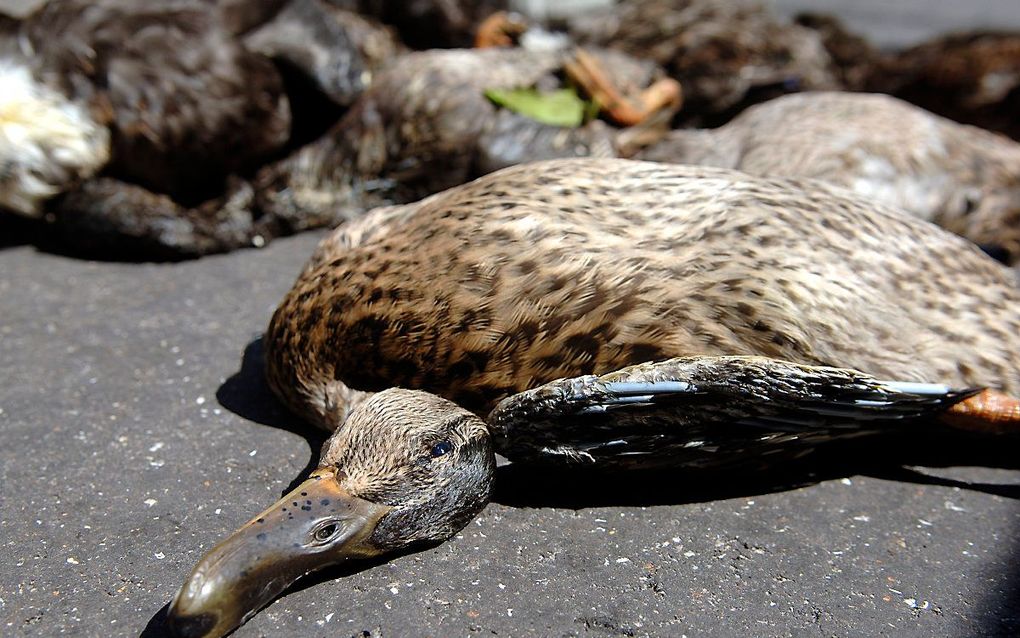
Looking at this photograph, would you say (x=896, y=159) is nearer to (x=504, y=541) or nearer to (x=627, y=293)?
(x=627, y=293)

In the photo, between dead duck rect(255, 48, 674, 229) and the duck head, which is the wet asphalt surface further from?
dead duck rect(255, 48, 674, 229)

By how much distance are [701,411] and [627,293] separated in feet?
1.38

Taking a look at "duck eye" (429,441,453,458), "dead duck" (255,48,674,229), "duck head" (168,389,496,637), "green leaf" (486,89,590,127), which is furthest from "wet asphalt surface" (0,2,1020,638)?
"green leaf" (486,89,590,127)

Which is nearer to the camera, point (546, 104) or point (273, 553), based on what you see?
point (273, 553)

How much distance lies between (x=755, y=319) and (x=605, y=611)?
954 millimetres

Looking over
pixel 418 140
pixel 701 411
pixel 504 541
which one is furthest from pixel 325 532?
→ pixel 418 140

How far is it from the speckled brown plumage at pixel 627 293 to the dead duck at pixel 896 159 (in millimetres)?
1449

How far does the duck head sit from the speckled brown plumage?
0.22 metres

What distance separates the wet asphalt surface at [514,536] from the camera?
101 inches

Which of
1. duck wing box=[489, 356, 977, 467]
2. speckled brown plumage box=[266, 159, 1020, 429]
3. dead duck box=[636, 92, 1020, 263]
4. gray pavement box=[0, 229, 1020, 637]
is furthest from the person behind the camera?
dead duck box=[636, 92, 1020, 263]

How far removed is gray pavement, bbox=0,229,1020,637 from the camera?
2551mm

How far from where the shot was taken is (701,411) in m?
2.77

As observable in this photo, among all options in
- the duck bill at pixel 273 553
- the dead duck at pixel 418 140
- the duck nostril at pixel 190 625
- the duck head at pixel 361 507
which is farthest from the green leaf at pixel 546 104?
the duck nostril at pixel 190 625

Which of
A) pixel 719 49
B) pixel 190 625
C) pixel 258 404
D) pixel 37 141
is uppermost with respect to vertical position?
pixel 719 49
